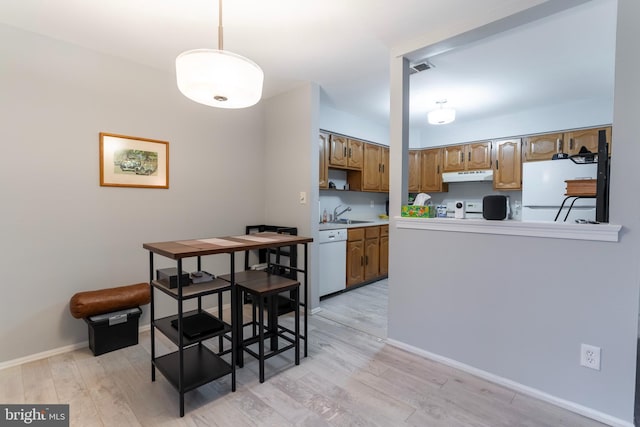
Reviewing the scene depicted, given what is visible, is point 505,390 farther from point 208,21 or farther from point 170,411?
point 208,21

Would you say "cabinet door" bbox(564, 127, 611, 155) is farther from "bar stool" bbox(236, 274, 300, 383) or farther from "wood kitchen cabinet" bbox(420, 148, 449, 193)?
"bar stool" bbox(236, 274, 300, 383)

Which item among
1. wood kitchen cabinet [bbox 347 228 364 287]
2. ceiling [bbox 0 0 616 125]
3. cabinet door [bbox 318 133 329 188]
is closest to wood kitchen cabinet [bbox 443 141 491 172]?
ceiling [bbox 0 0 616 125]

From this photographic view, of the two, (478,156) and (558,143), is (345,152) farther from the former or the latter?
(558,143)

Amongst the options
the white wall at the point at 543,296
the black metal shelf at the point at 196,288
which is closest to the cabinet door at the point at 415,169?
the white wall at the point at 543,296

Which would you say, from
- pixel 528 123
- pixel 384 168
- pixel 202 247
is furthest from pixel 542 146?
pixel 202 247

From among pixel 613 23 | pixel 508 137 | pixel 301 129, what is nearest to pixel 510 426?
pixel 613 23

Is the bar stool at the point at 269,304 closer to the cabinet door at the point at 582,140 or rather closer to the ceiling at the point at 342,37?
the ceiling at the point at 342,37

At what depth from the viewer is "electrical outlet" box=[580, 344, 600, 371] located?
5.56 ft

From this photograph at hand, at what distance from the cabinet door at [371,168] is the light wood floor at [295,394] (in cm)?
273

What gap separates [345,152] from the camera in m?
4.26

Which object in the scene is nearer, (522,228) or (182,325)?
(182,325)

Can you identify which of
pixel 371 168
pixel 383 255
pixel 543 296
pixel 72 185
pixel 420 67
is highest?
pixel 420 67

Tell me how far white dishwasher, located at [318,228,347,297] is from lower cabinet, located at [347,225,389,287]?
10 centimetres

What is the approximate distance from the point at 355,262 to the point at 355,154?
157 centimetres
